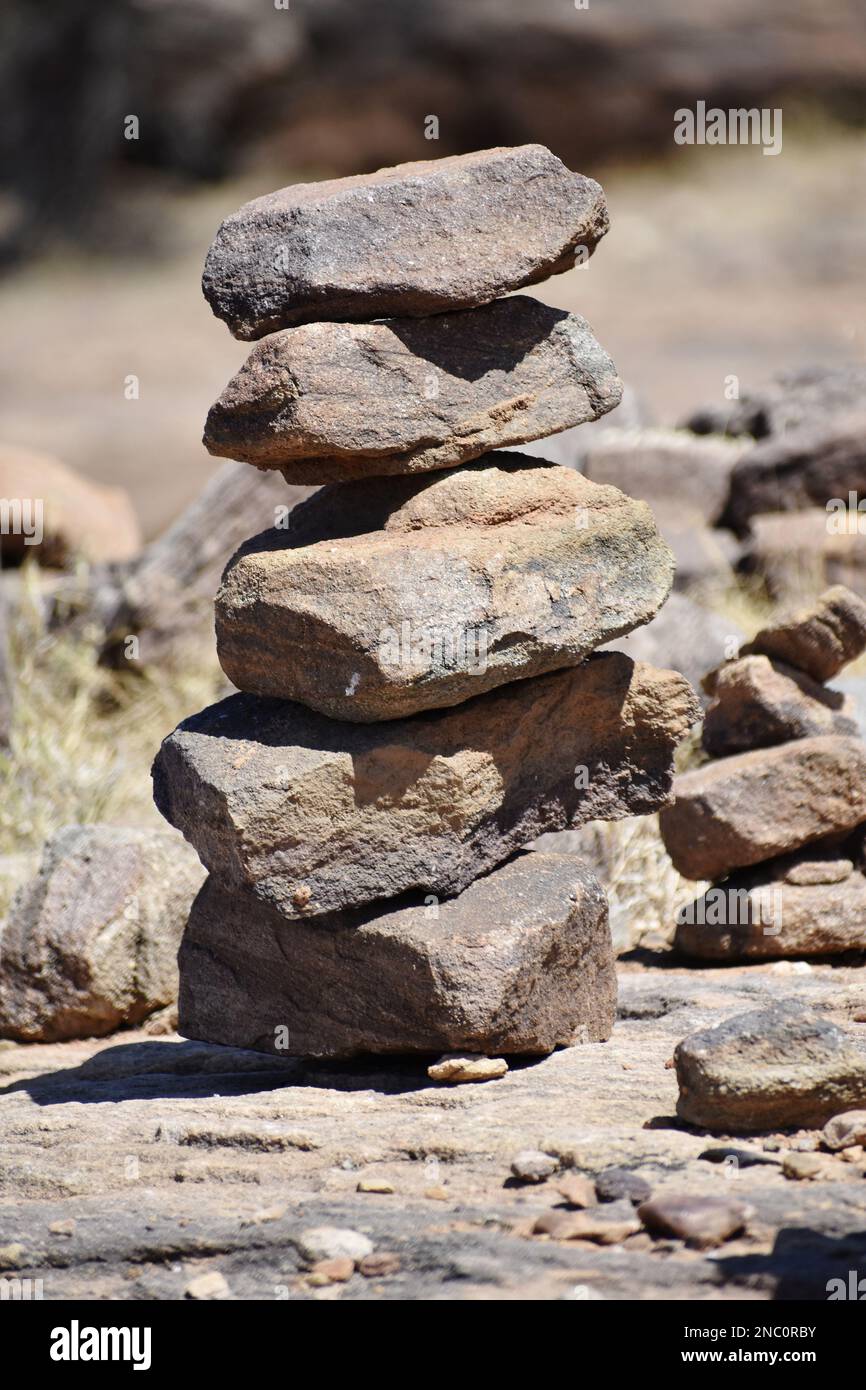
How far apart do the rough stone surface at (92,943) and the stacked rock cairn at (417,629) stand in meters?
0.90

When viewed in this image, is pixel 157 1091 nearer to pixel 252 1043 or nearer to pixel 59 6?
pixel 252 1043

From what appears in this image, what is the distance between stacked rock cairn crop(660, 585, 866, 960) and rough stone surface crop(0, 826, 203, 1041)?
1620 millimetres

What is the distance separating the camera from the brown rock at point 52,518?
9.27 meters

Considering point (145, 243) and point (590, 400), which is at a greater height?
Result: point (145, 243)

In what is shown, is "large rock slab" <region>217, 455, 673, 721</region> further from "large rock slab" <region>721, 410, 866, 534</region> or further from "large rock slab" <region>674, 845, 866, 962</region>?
"large rock slab" <region>721, 410, 866, 534</region>

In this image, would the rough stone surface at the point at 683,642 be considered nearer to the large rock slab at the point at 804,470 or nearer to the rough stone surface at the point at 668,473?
the large rock slab at the point at 804,470

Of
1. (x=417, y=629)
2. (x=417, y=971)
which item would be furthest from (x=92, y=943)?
(x=417, y=629)

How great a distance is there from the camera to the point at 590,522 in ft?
13.4

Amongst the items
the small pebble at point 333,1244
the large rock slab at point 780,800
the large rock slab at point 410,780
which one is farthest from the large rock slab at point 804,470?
the small pebble at point 333,1244

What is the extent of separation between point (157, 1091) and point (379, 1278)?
5.02 feet

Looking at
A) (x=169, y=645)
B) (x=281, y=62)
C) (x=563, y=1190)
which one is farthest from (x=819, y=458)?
(x=281, y=62)

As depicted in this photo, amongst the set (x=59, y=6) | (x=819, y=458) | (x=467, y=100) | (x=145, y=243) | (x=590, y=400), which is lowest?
(x=590, y=400)

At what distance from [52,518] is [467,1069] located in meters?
6.33

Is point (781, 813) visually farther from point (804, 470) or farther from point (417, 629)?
point (804, 470)
